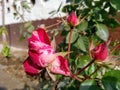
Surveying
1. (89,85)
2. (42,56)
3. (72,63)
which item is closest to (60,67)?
(42,56)

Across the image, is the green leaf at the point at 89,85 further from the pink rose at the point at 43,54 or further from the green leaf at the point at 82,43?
the green leaf at the point at 82,43

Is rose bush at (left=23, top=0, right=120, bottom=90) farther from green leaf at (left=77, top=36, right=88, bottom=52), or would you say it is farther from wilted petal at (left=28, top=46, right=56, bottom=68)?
green leaf at (left=77, top=36, right=88, bottom=52)

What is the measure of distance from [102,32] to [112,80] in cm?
78

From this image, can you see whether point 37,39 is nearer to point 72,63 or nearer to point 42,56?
point 42,56

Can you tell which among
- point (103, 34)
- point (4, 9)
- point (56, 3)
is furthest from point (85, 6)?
point (4, 9)

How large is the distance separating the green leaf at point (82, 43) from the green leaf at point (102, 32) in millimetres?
72

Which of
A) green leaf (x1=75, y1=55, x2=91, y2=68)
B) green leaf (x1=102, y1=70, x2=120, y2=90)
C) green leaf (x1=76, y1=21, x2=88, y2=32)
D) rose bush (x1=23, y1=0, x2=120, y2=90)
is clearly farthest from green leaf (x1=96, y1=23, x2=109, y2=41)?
green leaf (x1=102, y1=70, x2=120, y2=90)

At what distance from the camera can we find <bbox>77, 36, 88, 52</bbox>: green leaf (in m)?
1.81

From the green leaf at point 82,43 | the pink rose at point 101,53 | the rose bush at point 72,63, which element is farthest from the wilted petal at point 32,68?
the green leaf at point 82,43

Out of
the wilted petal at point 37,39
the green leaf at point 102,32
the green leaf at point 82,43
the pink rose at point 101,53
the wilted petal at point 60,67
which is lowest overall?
the green leaf at point 82,43

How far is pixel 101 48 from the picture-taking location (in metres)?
0.93

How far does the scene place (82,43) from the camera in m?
1.84

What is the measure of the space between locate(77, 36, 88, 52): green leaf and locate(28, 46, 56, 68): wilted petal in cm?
86

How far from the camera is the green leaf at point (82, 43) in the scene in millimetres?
1812
